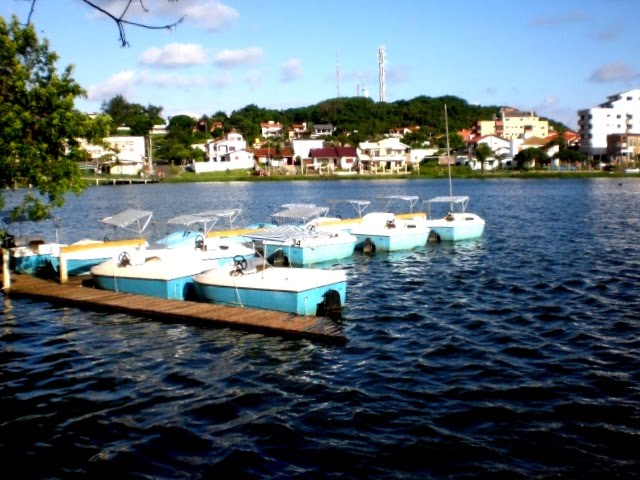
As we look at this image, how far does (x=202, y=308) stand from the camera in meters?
18.5

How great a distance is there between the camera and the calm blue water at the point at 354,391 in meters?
9.81

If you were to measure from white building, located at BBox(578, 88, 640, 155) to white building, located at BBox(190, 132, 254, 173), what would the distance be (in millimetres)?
80510

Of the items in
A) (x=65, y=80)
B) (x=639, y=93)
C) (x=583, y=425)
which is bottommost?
(x=583, y=425)

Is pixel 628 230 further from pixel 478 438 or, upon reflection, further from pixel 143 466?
pixel 143 466

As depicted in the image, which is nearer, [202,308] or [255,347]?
[255,347]

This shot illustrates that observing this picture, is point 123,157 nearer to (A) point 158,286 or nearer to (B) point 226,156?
(B) point 226,156

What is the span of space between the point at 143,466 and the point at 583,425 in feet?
25.1

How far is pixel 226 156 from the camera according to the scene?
15025 cm

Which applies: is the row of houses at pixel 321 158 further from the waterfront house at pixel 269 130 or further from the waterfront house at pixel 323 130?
the waterfront house at pixel 269 130

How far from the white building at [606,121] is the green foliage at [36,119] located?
142407 millimetres

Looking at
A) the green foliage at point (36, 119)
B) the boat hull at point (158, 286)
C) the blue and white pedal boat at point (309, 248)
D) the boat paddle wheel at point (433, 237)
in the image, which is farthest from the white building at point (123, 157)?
the green foliage at point (36, 119)

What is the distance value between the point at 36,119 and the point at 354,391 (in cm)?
1193

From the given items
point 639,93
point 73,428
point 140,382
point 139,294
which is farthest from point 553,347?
point 639,93

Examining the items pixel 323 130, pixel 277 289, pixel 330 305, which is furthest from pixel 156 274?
pixel 323 130
